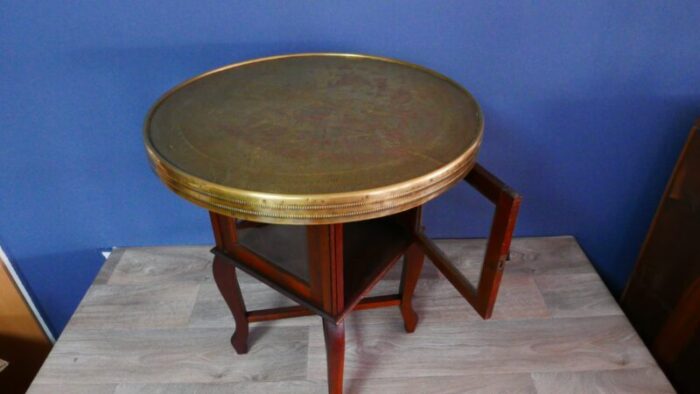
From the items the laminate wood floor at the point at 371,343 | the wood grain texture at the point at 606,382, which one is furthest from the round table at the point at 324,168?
the wood grain texture at the point at 606,382

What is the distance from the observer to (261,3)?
107 centimetres

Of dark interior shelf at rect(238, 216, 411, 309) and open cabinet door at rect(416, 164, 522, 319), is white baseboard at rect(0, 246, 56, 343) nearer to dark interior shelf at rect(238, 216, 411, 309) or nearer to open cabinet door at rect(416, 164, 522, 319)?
dark interior shelf at rect(238, 216, 411, 309)

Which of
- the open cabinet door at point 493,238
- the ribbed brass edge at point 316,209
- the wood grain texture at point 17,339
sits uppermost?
the ribbed brass edge at point 316,209

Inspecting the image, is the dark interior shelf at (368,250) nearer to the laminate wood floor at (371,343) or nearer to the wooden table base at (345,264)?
the wooden table base at (345,264)

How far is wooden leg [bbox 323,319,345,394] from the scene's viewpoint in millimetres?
853

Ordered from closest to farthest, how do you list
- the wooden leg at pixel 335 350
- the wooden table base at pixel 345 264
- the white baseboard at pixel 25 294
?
the wooden table base at pixel 345 264 → the wooden leg at pixel 335 350 → the white baseboard at pixel 25 294

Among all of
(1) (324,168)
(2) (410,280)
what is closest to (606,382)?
(2) (410,280)

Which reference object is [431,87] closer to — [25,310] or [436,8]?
[436,8]

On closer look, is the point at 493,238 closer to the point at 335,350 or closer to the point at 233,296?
the point at 335,350

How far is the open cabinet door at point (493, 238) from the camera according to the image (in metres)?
0.70

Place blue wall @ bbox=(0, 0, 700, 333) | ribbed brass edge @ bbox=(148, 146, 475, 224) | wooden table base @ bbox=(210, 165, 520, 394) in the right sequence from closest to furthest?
1. ribbed brass edge @ bbox=(148, 146, 475, 224)
2. wooden table base @ bbox=(210, 165, 520, 394)
3. blue wall @ bbox=(0, 0, 700, 333)

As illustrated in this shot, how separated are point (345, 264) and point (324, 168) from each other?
29 cm

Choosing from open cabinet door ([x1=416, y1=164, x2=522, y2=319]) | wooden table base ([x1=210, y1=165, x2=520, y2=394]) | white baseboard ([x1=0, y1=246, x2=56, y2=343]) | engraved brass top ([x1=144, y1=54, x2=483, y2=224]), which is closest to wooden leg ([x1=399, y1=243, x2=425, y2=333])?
wooden table base ([x1=210, y1=165, x2=520, y2=394])

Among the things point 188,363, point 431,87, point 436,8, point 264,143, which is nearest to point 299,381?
point 188,363
